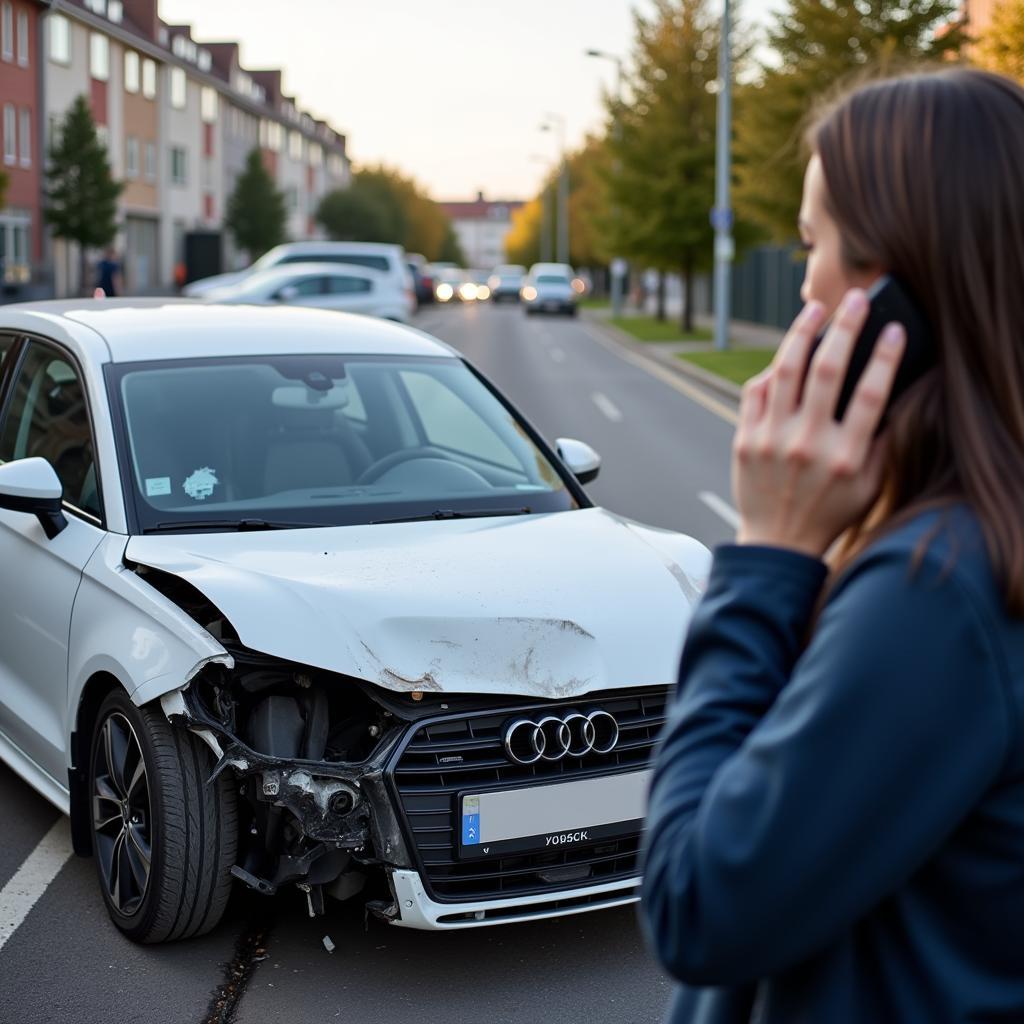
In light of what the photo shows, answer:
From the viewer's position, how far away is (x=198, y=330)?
5.26 meters

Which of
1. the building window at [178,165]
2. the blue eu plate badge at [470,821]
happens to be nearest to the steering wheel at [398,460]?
the blue eu plate badge at [470,821]

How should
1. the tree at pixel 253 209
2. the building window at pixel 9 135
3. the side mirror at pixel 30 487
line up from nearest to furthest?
the side mirror at pixel 30 487 → the building window at pixel 9 135 → the tree at pixel 253 209

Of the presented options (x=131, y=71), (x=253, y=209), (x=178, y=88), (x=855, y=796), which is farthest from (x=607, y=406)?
(x=253, y=209)

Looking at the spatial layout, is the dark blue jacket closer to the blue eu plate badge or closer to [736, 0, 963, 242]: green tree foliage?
the blue eu plate badge

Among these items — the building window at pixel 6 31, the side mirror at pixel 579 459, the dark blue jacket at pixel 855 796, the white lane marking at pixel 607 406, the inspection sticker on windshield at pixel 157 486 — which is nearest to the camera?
the dark blue jacket at pixel 855 796

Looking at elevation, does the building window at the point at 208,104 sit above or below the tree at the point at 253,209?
above

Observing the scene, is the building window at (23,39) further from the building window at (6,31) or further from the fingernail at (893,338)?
the fingernail at (893,338)

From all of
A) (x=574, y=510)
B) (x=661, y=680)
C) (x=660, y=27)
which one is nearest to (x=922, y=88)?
(x=661, y=680)

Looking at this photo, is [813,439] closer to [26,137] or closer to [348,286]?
[348,286]

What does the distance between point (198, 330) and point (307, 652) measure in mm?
1986

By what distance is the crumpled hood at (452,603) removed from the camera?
3605 mm

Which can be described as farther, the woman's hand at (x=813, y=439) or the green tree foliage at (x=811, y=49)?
the green tree foliage at (x=811, y=49)

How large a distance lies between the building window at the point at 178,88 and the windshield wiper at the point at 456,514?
218ft

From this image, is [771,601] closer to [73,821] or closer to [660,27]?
[73,821]
